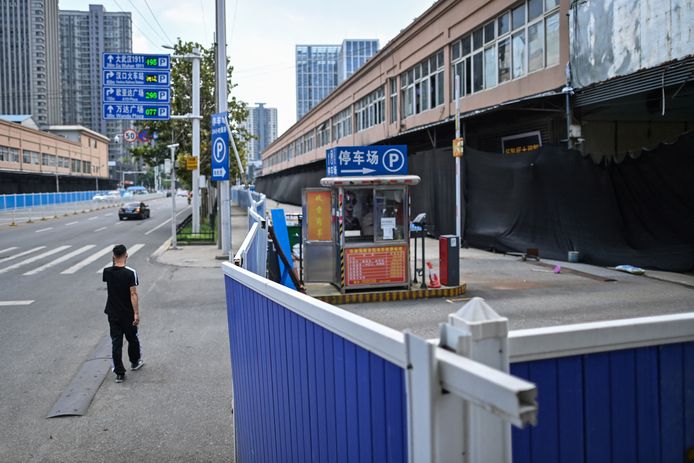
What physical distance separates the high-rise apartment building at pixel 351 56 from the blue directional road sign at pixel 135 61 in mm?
75049

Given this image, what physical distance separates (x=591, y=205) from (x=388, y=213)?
580cm

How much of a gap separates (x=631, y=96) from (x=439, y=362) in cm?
1490

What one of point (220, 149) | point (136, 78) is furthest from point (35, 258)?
point (220, 149)

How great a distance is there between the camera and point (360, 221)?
1257cm

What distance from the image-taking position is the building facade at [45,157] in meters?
65.1

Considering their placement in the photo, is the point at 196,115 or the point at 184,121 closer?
the point at 196,115

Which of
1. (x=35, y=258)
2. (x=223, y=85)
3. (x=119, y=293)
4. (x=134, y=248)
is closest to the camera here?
(x=119, y=293)

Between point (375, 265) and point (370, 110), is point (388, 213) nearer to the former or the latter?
point (375, 265)

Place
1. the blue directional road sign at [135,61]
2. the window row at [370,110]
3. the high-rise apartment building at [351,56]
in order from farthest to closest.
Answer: the high-rise apartment building at [351,56] → the window row at [370,110] → the blue directional road sign at [135,61]

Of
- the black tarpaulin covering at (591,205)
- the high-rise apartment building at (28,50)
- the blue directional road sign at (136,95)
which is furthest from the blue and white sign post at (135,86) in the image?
the high-rise apartment building at (28,50)

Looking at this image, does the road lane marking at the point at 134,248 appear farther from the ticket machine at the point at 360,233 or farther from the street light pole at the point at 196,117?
the ticket machine at the point at 360,233

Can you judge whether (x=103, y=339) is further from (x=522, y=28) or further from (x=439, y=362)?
(x=522, y=28)

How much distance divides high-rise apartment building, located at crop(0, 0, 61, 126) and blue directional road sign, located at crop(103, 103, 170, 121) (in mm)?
87294

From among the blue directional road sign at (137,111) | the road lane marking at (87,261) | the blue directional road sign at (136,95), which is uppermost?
the blue directional road sign at (136,95)
